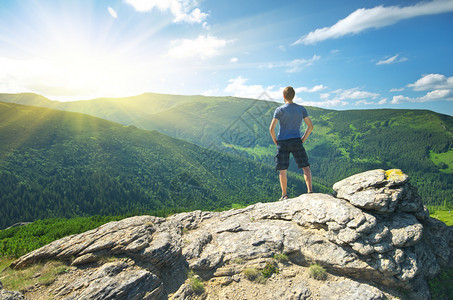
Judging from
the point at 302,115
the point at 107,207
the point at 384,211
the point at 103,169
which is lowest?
the point at 107,207

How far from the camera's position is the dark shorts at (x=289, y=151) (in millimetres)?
12773

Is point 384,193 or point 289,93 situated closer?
point 384,193

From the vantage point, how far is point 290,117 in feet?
40.6

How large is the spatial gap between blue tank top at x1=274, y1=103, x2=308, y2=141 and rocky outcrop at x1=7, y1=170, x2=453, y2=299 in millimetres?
4368

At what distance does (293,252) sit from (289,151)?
5.69 metres

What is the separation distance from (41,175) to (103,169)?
105 ft

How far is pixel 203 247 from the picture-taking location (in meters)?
12.3

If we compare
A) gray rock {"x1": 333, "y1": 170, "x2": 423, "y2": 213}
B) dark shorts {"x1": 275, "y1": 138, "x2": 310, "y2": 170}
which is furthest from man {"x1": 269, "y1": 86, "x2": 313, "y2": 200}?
gray rock {"x1": 333, "y1": 170, "x2": 423, "y2": 213}

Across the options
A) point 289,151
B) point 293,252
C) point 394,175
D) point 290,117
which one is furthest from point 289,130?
point 293,252

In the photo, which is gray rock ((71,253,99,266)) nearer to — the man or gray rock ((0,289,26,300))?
gray rock ((0,289,26,300))

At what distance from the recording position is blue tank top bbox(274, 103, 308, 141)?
12.4 m

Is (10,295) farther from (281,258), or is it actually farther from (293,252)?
(293,252)

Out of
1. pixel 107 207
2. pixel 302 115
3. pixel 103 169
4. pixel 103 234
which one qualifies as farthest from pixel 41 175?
pixel 302 115

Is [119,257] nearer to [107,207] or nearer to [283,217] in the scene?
[283,217]
